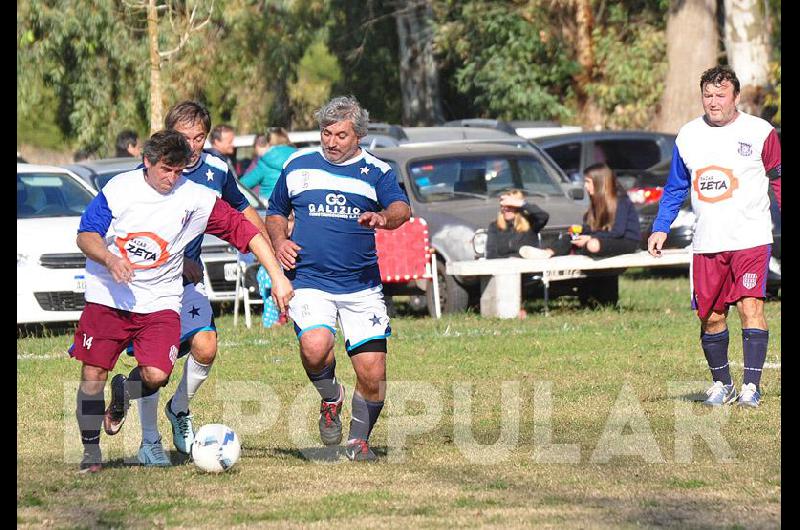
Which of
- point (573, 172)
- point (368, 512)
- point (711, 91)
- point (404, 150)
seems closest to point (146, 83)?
point (573, 172)

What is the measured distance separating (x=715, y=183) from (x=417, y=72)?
30.1 metres

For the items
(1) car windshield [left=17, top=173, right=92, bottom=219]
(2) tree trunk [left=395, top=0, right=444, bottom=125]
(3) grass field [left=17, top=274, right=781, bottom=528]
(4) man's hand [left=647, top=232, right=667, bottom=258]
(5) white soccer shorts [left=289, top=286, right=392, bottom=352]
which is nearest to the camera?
(3) grass field [left=17, top=274, right=781, bottom=528]

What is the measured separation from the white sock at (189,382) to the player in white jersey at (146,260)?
1.58 feet

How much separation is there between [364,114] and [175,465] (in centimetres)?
217

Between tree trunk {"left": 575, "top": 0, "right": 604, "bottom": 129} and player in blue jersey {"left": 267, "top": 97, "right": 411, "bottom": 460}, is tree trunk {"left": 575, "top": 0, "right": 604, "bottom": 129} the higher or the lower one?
the higher one

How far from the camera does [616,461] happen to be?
8344mm

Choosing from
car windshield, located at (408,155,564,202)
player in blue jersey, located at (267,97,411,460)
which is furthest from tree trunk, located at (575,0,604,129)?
player in blue jersey, located at (267,97,411,460)

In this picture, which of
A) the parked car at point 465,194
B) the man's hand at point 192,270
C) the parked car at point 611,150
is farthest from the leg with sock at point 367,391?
the parked car at point 611,150

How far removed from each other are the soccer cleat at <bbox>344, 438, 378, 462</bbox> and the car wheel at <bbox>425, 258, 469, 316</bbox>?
7991 mm

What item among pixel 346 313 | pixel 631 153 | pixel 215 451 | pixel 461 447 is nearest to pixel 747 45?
pixel 631 153

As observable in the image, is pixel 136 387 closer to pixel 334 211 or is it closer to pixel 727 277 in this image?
pixel 334 211

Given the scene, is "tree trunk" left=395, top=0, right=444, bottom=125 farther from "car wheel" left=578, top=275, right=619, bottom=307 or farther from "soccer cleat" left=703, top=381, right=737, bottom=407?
"soccer cleat" left=703, top=381, right=737, bottom=407

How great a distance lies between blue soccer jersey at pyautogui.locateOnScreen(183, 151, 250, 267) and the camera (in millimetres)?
8945
